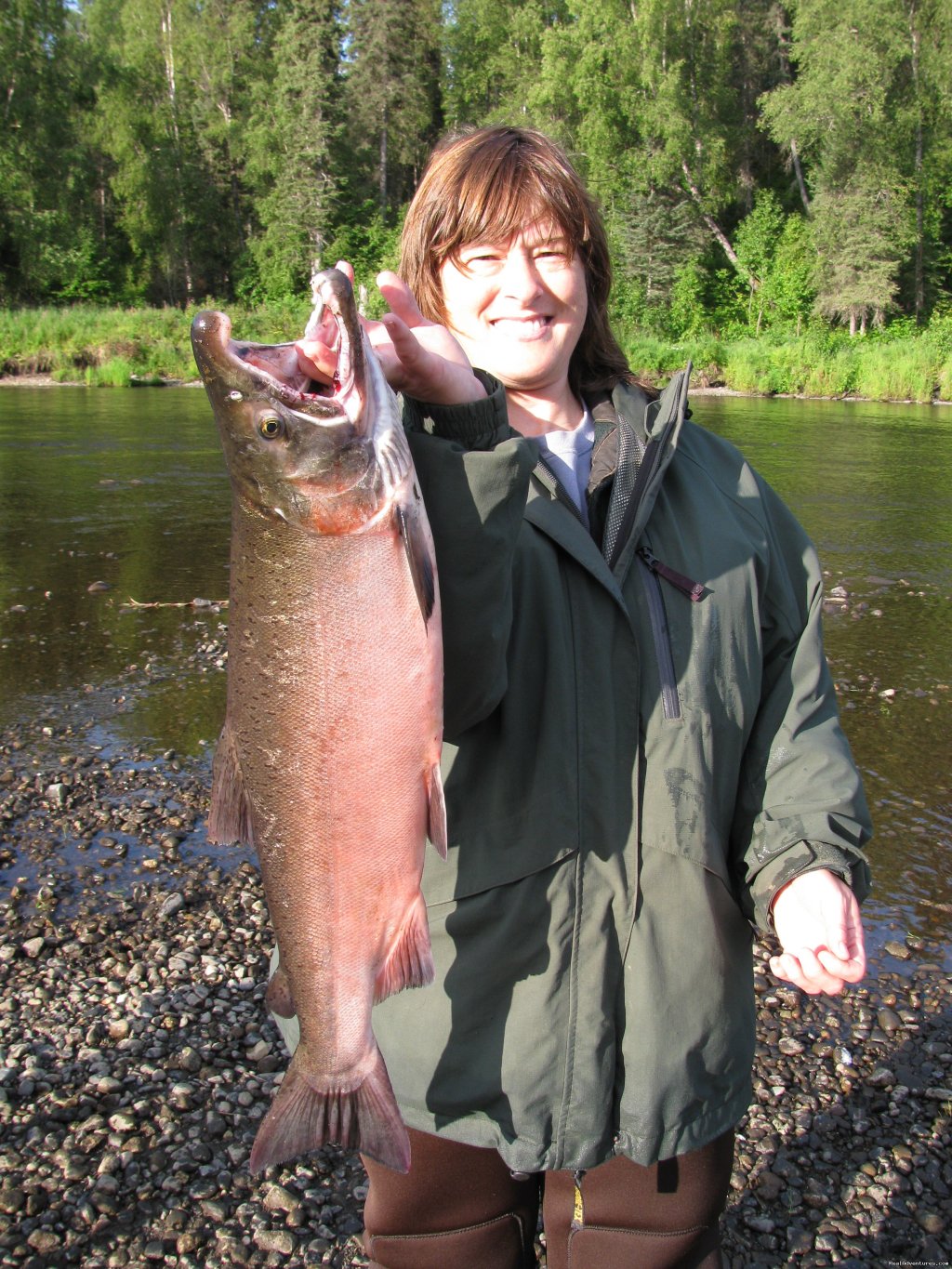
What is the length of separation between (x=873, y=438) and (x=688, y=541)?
19.9 m

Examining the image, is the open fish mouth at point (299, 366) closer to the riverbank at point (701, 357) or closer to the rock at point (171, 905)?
the rock at point (171, 905)

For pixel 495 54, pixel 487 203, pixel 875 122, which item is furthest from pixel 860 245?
pixel 487 203

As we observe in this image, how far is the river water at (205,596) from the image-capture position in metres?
6.06

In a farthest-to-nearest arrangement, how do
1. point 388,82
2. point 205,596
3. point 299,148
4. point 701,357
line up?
point 388,82
point 299,148
point 701,357
point 205,596

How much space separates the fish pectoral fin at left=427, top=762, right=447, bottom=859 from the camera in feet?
5.96

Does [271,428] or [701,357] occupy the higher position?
[271,428]

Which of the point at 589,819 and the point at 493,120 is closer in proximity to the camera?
the point at 589,819

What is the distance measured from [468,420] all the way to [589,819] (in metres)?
0.78

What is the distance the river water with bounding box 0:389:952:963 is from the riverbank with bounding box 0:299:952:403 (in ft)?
31.0

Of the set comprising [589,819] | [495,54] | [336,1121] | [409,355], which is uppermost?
[495,54]

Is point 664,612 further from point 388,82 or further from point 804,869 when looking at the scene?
point 388,82

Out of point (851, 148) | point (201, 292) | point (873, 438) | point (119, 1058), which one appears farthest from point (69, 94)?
point (119, 1058)

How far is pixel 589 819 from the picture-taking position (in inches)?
78.3

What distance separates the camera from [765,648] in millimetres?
2258
